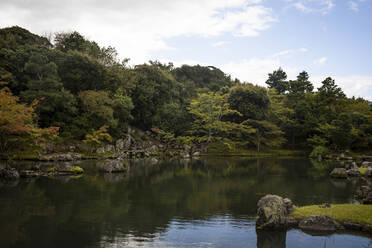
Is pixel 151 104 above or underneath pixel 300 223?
above

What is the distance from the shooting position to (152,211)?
10.7m

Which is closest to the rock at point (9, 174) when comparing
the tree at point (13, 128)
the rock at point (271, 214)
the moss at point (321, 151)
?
the tree at point (13, 128)

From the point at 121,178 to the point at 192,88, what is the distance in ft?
109

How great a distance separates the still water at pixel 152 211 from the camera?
774 cm

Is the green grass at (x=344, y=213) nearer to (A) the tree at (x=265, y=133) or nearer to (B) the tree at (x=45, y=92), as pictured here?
(B) the tree at (x=45, y=92)

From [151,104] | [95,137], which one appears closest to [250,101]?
[151,104]

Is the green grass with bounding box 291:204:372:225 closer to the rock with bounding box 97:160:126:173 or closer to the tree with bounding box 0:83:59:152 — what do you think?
the rock with bounding box 97:160:126:173

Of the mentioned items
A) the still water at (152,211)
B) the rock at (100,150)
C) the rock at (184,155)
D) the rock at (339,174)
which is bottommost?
the still water at (152,211)

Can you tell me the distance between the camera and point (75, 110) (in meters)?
29.5

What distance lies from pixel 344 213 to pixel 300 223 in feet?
4.63

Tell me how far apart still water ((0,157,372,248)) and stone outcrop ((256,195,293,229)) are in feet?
0.95

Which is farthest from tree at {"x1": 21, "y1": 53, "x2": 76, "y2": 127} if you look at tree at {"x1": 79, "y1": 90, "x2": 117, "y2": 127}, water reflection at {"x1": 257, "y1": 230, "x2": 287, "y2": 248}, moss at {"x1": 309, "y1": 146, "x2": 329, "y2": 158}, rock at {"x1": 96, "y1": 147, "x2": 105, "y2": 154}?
moss at {"x1": 309, "y1": 146, "x2": 329, "y2": 158}

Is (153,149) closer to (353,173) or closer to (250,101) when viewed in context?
(250,101)

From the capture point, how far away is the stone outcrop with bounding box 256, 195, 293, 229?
8.57m
